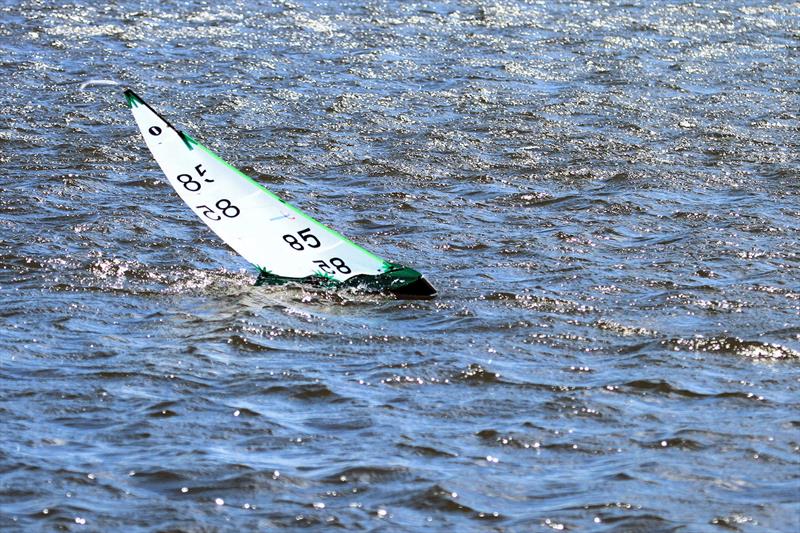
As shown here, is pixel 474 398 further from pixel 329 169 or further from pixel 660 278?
pixel 329 169

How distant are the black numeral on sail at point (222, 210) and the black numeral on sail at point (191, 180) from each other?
0.20m

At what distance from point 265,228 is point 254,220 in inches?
5.5

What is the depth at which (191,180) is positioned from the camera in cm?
1441

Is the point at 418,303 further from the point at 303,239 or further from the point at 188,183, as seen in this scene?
the point at 188,183

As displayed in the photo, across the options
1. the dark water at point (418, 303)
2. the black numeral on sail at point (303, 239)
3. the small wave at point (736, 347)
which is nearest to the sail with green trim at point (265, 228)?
the black numeral on sail at point (303, 239)

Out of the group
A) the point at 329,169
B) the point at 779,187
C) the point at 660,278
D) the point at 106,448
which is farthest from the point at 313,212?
the point at 106,448

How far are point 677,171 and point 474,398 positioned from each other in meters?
8.91

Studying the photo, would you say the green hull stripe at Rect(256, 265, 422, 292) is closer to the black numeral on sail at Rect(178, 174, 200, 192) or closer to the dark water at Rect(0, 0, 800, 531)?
the dark water at Rect(0, 0, 800, 531)

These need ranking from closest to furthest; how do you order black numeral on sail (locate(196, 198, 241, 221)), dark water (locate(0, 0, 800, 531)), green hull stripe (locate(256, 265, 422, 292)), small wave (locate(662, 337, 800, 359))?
dark water (locate(0, 0, 800, 531))
small wave (locate(662, 337, 800, 359))
green hull stripe (locate(256, 265, 422, 292))
black numeral on sail (locate(196, 198, 241, 221))

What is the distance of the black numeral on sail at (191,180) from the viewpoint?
14344 millimetres

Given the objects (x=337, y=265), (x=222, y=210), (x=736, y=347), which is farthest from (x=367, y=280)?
(x=736, y=347)

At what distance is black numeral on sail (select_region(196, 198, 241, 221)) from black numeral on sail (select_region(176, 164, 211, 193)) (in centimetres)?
20

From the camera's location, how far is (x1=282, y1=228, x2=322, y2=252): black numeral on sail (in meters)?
14.5

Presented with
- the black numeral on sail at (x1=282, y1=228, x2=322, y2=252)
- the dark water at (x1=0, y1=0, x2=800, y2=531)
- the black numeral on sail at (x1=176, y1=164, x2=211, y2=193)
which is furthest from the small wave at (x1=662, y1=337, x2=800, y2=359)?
the black numeral on sail at (x1=176, y1=164, x2=211, y2=193)
